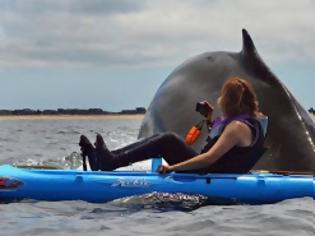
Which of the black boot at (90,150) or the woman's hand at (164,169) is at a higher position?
the black boot at (90,150)

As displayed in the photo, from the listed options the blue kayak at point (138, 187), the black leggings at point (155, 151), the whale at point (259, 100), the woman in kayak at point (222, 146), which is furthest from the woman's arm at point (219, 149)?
the whale at point (259, 100)

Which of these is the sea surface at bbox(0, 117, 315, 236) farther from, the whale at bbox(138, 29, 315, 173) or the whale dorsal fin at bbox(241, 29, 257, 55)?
the whale dorsal fin at bbox(241, 29, 257, 55)

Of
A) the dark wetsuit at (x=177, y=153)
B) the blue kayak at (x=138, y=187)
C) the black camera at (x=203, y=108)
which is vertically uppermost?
the black camera at (x=203, y=108)

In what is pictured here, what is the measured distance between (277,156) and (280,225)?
3.83m

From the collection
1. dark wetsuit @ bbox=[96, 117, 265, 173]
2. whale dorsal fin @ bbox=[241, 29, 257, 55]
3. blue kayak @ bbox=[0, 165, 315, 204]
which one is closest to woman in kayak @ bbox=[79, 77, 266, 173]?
dark wetsuit @ bbox=[96, 117, 265, 173]

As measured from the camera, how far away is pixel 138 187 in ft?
30.5

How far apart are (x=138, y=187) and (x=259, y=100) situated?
4022mm

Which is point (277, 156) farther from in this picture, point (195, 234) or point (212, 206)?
point (195, 234)

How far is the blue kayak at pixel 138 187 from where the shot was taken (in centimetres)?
928

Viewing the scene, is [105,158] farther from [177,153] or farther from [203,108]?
[203,108]

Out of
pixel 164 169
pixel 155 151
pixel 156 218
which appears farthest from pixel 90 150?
pixel 156 218

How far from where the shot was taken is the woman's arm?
951 cm

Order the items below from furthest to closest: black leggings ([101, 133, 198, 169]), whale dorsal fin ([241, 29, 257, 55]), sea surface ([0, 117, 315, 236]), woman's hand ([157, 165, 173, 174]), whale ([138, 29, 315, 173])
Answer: whale dorsal fin ([241, 29, 257, 55]), whale ([138, 29, 315, 173]), black leggings ([101, 133, 198, 169]), woman's hand ([157, 165, 173, 174]), sea surface ([0, 117, 315, 236])

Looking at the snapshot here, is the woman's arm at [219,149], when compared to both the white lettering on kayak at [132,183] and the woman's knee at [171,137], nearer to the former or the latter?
the white lettering on kayak at [132,183]
